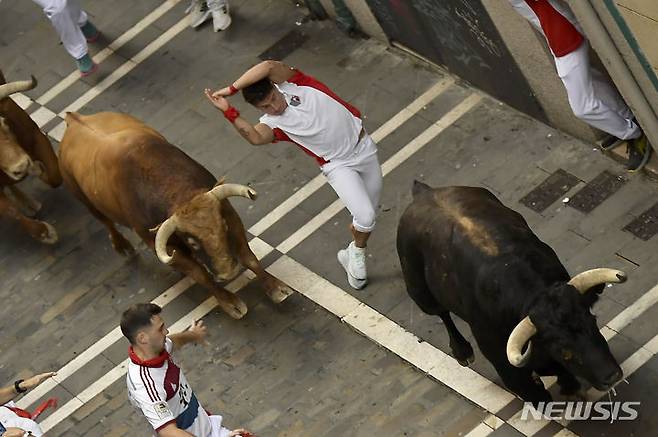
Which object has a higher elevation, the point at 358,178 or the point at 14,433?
the point at 14,433

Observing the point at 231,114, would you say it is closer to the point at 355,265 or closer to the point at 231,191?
the point at 231,191

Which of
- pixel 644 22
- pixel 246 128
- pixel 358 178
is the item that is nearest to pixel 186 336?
pixel 246 128

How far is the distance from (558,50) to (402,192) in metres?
2.41

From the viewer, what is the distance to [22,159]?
1497 cm

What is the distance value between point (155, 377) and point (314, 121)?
2852mm

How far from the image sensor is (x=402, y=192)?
14.0 metres

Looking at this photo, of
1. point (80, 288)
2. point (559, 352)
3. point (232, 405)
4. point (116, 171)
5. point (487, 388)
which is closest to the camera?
point (559, 352)

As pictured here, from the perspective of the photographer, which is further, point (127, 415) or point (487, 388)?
point (127, 415)

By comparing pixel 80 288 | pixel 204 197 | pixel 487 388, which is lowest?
pixel 487 388

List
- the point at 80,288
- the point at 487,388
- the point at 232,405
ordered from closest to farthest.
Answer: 1. the point at 487,388
2. the point at 232,405
3. the point at 80,288

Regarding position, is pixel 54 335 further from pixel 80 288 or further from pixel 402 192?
pixel 402 192

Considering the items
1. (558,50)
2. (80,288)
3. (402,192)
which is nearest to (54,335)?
(80,288)

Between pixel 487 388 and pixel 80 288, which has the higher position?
pixel 80 288

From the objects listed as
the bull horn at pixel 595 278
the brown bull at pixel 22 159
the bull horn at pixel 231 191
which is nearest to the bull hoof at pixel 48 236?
the brown bull at pixel 22 159
